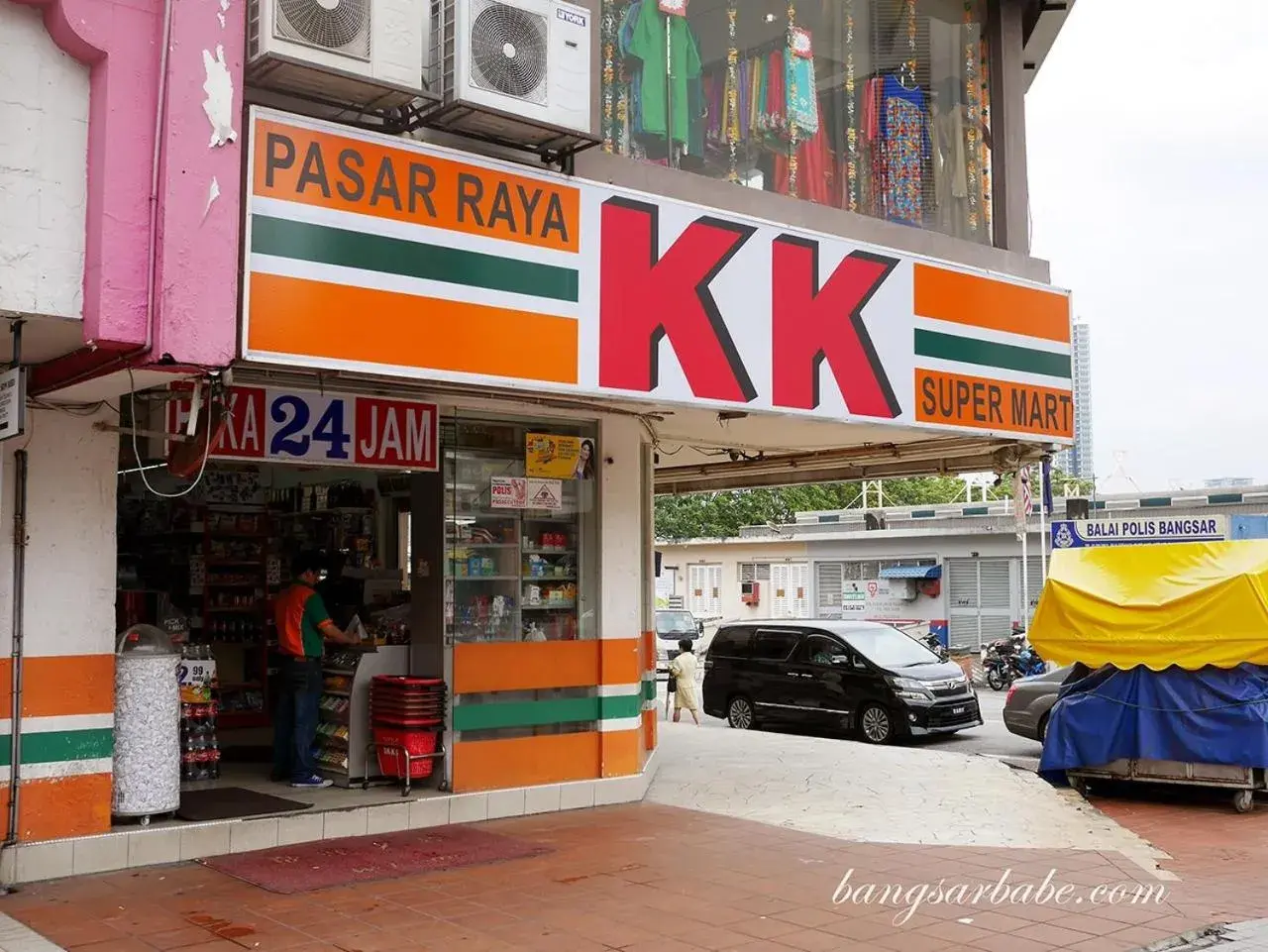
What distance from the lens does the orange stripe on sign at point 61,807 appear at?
7223 mm

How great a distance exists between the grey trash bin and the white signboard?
210 centimetres

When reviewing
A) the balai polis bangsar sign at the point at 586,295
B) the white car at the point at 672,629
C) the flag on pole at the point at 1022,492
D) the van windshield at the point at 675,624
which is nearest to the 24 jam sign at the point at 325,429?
the balai polis bangsar sign at the point at 586,295

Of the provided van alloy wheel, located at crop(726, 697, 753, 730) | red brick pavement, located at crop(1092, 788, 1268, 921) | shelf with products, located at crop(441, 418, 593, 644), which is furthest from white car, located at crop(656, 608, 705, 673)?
shelf with products, located at crop(441, 418, 593, 644)

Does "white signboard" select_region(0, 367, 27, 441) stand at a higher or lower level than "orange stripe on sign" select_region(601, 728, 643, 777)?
higher

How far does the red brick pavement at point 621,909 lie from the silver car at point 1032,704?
587 cm

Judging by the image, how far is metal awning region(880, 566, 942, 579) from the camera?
113ft

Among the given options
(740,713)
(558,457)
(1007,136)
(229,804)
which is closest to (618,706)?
(558,457)

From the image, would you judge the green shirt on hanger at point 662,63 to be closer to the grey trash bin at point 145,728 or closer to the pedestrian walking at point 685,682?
the grey trash bin at point 145,728

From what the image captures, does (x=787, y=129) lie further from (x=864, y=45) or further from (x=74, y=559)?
(x=74, y=559)

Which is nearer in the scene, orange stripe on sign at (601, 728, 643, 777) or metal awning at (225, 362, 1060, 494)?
metal awning at (225, 362, 1060, 494)

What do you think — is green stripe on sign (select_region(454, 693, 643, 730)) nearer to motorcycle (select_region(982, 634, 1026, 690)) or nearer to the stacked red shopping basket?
the stacked red shopping basket

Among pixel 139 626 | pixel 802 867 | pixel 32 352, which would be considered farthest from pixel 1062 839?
pixel 32 352

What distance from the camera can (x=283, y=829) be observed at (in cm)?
829

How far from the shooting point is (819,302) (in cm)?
957
